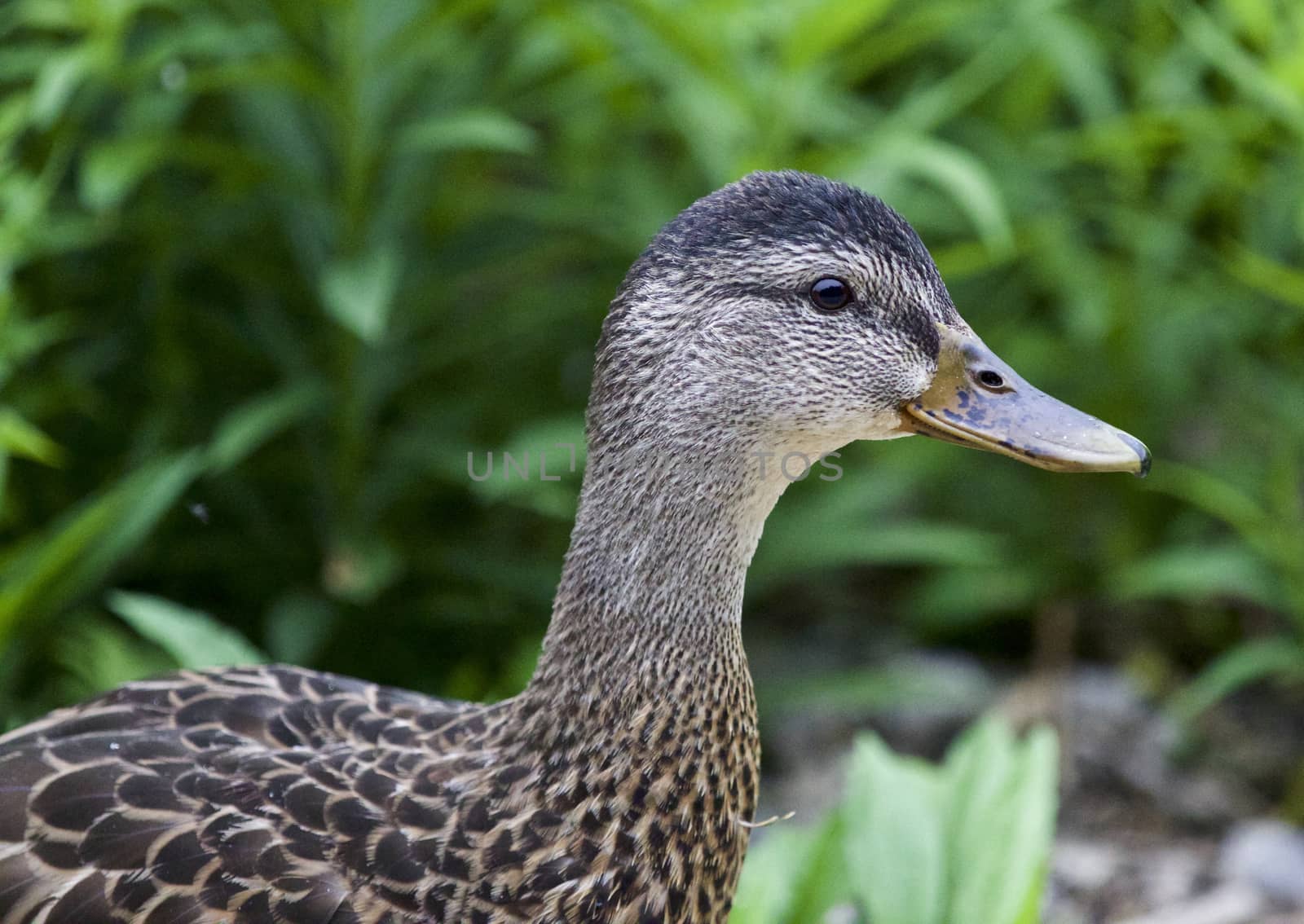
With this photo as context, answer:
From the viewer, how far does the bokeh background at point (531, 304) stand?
8.63ft

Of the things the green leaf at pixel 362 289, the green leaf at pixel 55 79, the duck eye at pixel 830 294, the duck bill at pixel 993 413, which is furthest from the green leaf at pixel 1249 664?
the green leaf at pixel 55 79

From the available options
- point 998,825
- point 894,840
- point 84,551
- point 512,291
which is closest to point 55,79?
point 84,551

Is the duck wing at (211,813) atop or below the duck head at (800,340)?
below

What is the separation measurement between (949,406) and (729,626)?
1.16 ft

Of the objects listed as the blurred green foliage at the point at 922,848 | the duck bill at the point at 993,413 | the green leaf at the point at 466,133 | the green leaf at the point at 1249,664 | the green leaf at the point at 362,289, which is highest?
the green leaf at the point at 466,133

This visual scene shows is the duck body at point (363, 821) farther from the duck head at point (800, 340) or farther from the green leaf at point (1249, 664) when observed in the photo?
the green leaf at point (1249, 664)

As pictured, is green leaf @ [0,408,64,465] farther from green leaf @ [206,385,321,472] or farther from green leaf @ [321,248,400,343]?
green leaf @ [321,248,400,343]

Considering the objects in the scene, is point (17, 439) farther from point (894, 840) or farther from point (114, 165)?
point (894, 840)

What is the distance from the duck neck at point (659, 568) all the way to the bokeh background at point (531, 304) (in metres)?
0.89

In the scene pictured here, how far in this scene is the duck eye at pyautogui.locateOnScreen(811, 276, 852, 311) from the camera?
151 cm

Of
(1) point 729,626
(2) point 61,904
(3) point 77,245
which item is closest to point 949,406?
(1) point 729,626

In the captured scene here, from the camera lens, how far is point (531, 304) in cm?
297

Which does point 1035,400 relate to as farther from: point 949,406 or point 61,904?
point 61,904

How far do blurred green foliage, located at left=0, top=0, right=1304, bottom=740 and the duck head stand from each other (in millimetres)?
985
